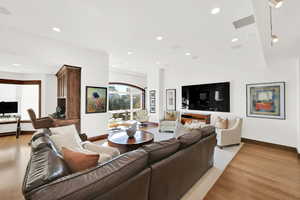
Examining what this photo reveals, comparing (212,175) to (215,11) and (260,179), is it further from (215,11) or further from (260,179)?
(215,11)

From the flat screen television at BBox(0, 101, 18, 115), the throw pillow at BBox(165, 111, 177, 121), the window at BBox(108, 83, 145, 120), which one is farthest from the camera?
the window at BBox(108, 83, 145, 120)

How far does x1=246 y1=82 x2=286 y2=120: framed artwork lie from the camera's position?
4.02 metres

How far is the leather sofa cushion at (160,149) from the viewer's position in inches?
57.5

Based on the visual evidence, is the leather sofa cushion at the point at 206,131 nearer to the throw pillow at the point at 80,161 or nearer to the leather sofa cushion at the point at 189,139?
the leather sofa cushion at the point at 189,139

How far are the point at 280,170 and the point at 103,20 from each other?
486 cm

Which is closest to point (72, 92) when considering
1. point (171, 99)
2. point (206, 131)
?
point (206, 131)

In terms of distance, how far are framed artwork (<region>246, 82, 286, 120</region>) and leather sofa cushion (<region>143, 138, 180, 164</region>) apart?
4.23 metres

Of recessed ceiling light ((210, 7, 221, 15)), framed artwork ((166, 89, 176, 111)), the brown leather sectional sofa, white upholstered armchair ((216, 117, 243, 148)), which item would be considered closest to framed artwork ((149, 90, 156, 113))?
framed artwork ((166, 89, 176, 111))

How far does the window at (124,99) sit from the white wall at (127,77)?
11.3 inches

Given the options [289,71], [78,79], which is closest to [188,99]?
[289,71]

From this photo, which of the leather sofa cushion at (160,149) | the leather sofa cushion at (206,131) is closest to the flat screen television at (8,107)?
the leather sofa cushion at (160,149)

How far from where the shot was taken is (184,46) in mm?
4078

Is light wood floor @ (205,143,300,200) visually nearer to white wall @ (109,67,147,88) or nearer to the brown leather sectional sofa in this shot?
the brown leather sectional sofa

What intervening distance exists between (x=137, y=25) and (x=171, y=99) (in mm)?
4560
